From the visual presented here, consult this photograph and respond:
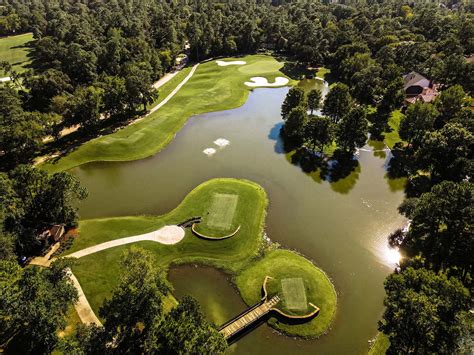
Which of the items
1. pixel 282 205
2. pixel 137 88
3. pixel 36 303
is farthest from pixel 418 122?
pixel 36 303

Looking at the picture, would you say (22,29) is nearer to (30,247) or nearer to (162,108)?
(162,108)

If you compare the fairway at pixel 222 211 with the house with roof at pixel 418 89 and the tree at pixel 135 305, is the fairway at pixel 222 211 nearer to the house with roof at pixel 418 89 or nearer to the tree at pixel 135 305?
the tree at pixel 135 305

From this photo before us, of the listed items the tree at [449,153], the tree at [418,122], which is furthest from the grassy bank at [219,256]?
the tree at [418,122]

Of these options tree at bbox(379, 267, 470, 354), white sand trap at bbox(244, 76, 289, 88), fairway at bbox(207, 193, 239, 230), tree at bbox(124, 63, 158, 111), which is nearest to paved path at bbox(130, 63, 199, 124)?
tree at bbox(124, 63, 158, 111)

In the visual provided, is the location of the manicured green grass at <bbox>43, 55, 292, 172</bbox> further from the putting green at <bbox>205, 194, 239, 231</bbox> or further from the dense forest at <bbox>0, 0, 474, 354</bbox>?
the putting green at <bbox>205, 194, 239, 231</bbox>

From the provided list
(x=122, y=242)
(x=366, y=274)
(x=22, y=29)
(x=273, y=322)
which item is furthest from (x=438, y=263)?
(x=22, y=29)

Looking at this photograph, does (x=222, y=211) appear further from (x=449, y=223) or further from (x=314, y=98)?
(x=314, y=98)
